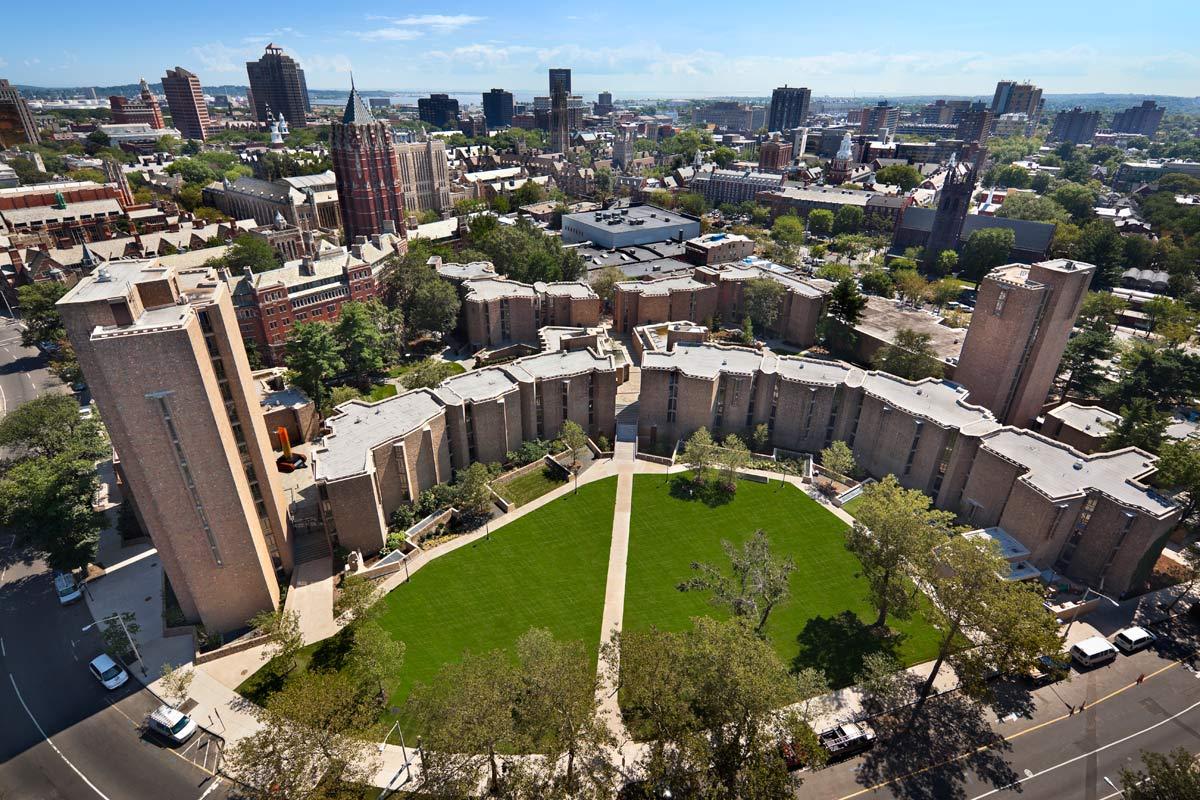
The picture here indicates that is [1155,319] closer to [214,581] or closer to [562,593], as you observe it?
[562,593]

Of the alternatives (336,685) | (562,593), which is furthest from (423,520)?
(336,685)

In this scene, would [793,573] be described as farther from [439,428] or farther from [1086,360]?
[1086,360]

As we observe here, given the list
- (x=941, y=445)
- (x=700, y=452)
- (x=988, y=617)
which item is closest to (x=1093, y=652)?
(x=988, y=617)

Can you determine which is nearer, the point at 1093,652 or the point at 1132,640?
the point at 1093,652

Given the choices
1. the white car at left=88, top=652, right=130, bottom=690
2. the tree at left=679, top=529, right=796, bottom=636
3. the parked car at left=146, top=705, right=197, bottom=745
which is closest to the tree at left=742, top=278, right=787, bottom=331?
the tree at left=679, top=529, right=796, bottom=636

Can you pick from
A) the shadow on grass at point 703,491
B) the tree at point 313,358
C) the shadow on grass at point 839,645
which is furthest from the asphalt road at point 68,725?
the shadow on grass at point 703,491
